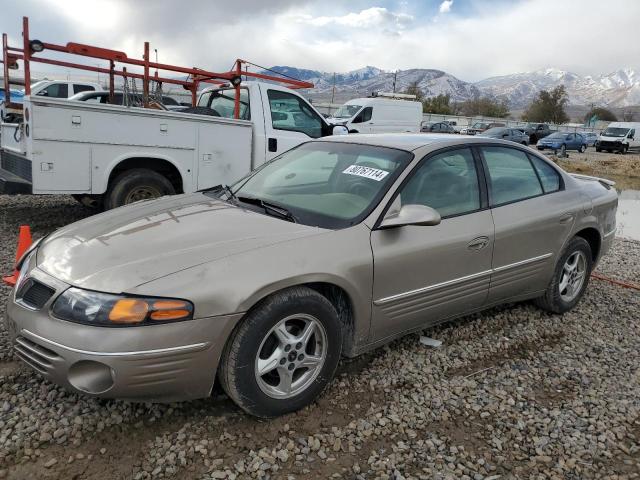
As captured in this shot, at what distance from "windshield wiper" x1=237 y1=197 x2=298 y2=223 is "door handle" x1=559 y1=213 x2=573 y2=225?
2304 millimetres

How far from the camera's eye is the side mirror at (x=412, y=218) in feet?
9.83

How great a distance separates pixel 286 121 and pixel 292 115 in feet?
0.50

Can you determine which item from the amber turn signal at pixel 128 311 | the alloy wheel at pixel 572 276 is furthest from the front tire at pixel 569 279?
the amber turn signal at pixel 128 311

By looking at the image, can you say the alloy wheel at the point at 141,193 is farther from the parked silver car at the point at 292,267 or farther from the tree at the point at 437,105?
the tree at the point at 437,105

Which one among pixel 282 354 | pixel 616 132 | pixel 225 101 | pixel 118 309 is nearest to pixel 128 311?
pixel 118 309

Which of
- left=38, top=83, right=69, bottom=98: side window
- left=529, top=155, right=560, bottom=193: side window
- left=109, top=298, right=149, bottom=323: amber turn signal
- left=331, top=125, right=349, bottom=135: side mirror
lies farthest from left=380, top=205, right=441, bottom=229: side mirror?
left=38, top=83, right=69, bottom=98: side window

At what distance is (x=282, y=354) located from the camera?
274 centimetres

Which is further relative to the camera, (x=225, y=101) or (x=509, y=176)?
(x=225, y=101)

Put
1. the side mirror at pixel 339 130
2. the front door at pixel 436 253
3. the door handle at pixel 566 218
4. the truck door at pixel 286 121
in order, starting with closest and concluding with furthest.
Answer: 1. the front door at pixel 436 253
2. the door handle at pixel 566 218
3. the truck door at pixel 286 121
4. the side mirror at pixel 339 130

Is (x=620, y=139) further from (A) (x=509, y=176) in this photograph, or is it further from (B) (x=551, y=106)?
(B) (x=551, y=106)

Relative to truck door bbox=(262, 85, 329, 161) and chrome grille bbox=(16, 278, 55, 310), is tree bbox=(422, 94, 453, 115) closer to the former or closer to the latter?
truck door bbox=(262, 85, 329, 161)

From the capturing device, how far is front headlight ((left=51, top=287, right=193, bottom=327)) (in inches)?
92.0

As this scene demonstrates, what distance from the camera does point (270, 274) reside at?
103 inches

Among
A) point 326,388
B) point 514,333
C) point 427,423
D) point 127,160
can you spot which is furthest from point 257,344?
point 127,160
